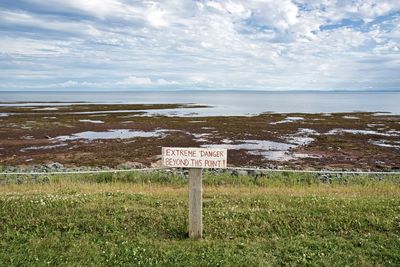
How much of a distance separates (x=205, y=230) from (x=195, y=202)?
0.88 m

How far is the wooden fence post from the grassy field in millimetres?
263

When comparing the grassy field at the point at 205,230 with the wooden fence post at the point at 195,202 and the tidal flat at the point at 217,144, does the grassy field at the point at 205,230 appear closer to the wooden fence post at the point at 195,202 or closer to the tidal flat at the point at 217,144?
the wooden fence post at the point at 195,202

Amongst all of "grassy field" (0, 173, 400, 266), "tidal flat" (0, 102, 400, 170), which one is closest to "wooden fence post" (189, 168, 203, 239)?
"grassy field" (0, 173, 400, 266)

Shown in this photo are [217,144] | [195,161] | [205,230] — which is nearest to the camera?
[195,161]

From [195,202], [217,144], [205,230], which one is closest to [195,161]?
[195,202]

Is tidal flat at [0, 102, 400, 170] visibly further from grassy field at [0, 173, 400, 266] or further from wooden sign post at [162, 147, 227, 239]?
wooden sign post at [162, 147, 227, 239]

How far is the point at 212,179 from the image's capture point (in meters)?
16.5

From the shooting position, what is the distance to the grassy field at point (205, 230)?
270 inches

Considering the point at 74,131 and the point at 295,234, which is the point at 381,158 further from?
the point at 74,131

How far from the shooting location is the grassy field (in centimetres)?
685

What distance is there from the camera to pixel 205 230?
8125 mm

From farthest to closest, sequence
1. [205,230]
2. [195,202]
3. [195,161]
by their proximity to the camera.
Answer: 1. [205,230]
2. [195,202]
3. [195,161]

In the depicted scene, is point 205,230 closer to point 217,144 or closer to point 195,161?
point 195,161

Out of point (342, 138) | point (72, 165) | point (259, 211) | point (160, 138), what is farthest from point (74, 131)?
point (259, 211)
